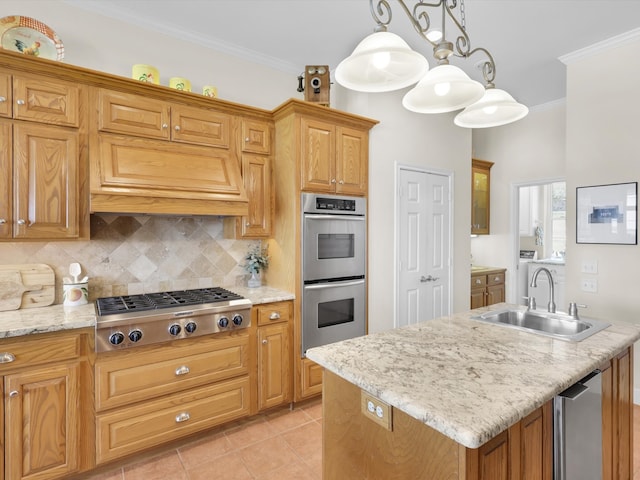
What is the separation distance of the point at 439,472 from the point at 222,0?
2.98 metres

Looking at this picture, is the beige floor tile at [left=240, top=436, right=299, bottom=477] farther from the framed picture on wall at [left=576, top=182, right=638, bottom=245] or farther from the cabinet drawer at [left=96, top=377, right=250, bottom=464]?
the framed picture on wall at [left=576, top=182, right=638, bottom=245]

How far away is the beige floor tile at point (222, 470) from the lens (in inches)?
79.6

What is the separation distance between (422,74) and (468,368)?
1219 mm

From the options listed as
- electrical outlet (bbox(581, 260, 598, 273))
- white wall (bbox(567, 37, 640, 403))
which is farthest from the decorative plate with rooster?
electrical outlet (bbox(581, 260, 598, 273))

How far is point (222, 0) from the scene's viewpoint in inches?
95.9

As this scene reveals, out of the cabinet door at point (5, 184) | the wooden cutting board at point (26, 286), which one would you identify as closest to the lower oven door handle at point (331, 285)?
the wooden cutting board at point (26, 286)

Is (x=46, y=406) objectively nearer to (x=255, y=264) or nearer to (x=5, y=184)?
(x=5, y=184)

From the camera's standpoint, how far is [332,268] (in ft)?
9.61

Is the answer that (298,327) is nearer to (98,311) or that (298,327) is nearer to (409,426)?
(98,311)

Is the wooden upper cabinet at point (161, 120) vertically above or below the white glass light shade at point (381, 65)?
above

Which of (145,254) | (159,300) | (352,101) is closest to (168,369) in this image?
(159,300)

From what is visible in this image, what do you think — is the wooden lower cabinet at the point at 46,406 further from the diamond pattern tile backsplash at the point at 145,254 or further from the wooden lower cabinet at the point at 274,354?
the wooden lower cabinet at the point at 274,354

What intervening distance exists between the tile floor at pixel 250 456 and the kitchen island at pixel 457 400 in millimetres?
827

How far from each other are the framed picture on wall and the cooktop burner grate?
3116 millimetres
